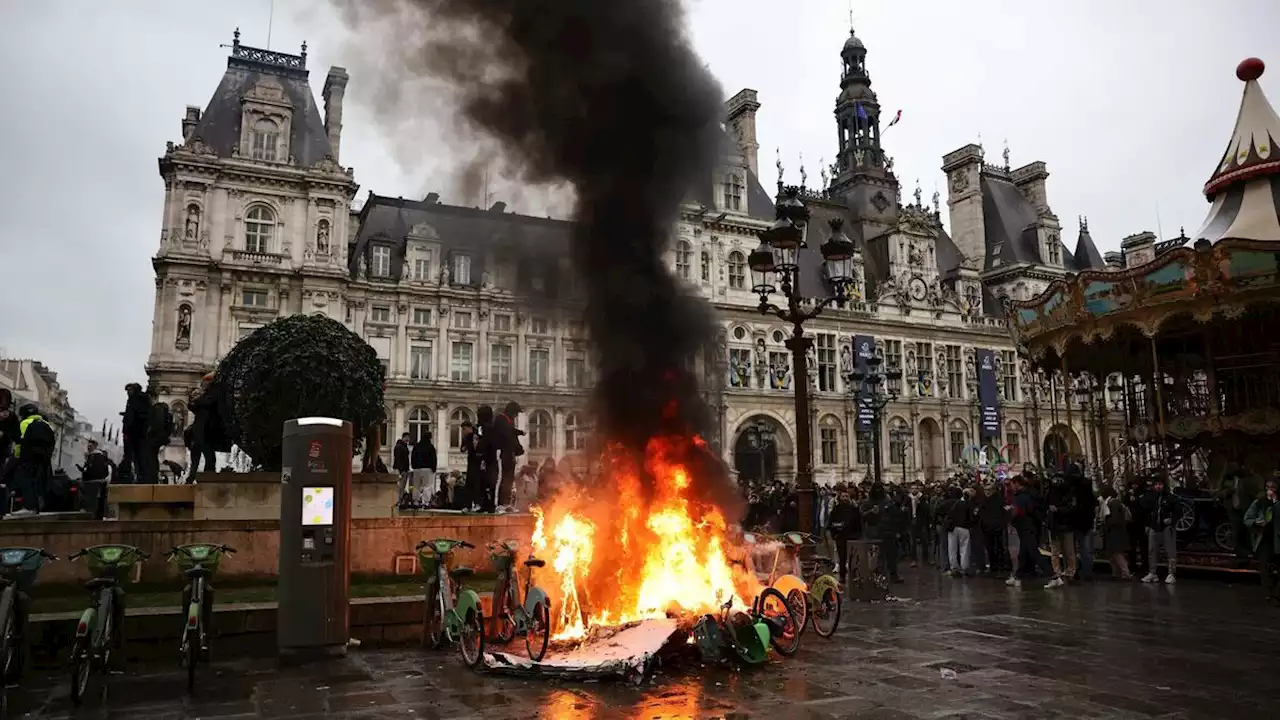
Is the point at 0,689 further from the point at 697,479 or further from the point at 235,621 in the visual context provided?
the point at 697,479

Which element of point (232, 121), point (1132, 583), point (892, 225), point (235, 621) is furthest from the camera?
point (892, 225)

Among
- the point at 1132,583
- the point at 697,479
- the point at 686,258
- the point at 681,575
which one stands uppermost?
the point at 686,258

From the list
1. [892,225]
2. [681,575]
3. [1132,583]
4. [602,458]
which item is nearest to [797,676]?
[681,575]

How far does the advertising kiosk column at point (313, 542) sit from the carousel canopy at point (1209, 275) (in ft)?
56.5

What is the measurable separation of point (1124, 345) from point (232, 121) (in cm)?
3642

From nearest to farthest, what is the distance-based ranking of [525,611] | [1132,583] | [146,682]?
[146,682], [525,611], [1132,583]

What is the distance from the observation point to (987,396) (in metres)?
50.0

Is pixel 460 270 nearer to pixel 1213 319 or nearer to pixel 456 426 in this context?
pixel 456 426

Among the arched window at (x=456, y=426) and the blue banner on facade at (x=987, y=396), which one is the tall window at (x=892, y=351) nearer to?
the blue banner on facade at (x=987, y=396)

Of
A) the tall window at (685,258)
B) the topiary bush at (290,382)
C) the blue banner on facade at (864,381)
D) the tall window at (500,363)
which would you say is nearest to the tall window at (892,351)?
the blue banner on facade at (864,381)

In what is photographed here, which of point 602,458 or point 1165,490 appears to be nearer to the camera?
point 602,458

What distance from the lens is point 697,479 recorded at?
33.0 ft

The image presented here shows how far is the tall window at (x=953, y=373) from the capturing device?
50.4 m

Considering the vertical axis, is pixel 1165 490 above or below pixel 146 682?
above
